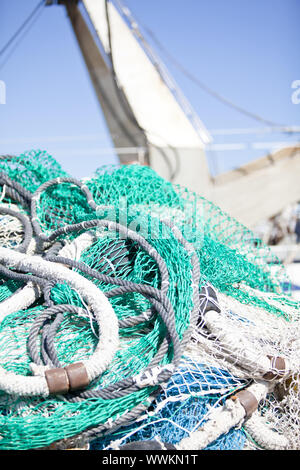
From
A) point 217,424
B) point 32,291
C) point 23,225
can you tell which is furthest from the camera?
point 23,225

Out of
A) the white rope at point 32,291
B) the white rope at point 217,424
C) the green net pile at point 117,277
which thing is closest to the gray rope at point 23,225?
the green net pile at point 117,277

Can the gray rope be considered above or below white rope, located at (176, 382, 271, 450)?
above

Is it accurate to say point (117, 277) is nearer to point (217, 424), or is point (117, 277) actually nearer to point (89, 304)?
point (89, 304)

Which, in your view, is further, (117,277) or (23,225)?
(23,225)

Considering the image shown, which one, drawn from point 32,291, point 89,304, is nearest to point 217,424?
point 89,304

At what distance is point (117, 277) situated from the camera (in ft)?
4.80

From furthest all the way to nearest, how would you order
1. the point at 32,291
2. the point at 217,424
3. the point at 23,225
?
1. the point at 23,225
2. the point at 32,291
3. the point at 217,424

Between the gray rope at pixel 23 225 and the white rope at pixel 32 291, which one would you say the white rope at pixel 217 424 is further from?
the gray rope at pixel 23 225

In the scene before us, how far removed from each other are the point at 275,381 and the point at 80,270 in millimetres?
787

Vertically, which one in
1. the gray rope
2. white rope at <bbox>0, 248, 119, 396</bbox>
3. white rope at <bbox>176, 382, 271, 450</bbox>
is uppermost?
the gray rope

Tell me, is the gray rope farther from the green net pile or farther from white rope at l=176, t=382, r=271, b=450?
white rope at l=176, t=382, r=271, b=450

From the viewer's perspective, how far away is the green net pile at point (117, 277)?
43.4 inches

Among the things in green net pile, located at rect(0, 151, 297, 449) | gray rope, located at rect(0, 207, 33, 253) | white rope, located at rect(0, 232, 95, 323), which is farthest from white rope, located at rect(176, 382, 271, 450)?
gray rope, located at rect(0, 207, 33, 253)

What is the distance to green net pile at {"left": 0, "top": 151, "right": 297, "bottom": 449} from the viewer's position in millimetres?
1104
